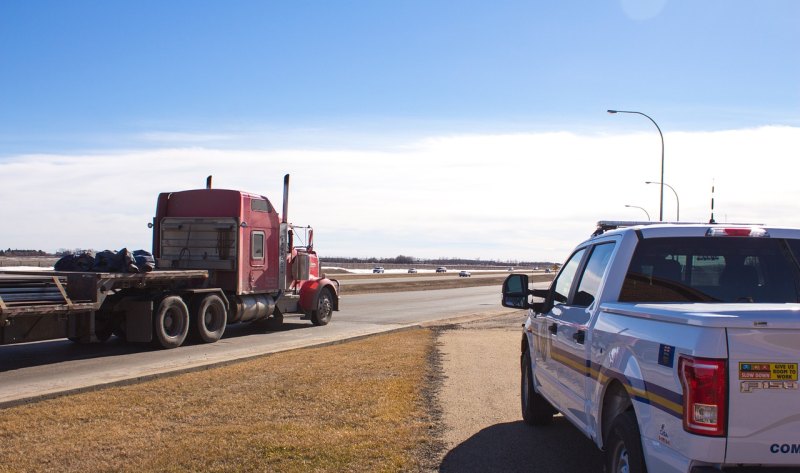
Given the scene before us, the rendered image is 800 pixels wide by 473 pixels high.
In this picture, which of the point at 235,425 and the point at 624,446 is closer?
the point at 624,446

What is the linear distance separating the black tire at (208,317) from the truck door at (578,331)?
1167 cm

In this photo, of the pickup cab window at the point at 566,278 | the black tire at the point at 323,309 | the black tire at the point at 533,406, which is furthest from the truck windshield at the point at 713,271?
the black tire at the point at 323,309

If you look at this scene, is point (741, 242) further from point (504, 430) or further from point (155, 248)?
point (155, 248)

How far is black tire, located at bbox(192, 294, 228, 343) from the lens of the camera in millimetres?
16922

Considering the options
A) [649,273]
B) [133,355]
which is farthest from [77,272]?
[649,273]

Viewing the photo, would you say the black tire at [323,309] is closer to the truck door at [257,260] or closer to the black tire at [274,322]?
the black tire at [274,322]

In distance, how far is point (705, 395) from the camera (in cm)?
379

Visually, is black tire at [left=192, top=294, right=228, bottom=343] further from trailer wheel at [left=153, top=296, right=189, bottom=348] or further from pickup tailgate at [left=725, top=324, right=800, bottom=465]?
pickup tailgate at [left=725, top=324, right=800, bottom=465]

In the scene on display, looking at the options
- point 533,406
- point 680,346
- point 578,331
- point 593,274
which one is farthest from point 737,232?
point 533,406

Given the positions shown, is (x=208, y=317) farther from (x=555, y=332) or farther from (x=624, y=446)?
(x=624, y=446)

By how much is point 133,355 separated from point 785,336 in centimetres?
1326

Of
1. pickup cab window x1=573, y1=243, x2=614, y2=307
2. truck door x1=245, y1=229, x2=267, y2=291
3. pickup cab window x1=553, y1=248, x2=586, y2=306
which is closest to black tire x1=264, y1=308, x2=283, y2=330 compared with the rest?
truck door x1=245, y1=229, x2=267, y2=291

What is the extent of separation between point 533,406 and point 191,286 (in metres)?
11.2

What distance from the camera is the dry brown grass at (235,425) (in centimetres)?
656
